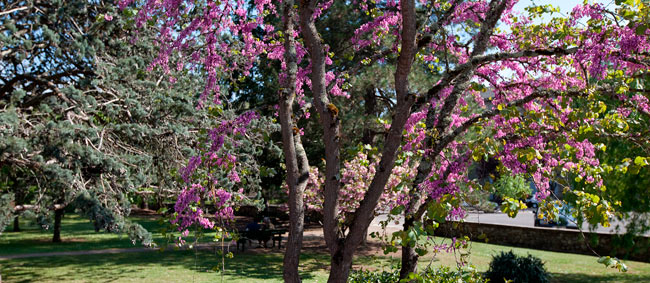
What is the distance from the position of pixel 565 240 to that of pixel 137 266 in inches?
570

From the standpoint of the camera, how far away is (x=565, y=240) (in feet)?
57.2

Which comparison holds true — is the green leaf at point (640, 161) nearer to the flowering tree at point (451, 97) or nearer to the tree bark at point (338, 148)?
the flowering tree at point (451, 97)

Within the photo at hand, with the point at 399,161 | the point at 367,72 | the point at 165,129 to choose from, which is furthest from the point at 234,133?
the point at 367,72

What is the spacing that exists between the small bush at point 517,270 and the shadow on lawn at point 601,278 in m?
2.44

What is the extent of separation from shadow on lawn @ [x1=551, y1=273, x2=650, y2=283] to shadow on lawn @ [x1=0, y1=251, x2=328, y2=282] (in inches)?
252

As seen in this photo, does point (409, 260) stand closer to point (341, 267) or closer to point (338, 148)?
point (341, 267)

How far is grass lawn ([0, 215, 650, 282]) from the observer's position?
477 inches

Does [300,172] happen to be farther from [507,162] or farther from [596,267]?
[596,267]

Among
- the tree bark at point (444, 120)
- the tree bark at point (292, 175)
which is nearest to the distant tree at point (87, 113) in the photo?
the tree bark at point (292, 175)

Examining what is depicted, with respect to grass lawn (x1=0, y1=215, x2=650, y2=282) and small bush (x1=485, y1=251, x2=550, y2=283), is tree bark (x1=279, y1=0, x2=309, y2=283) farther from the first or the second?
small bush (x1=485, y1=251, x2=550, y2=283)

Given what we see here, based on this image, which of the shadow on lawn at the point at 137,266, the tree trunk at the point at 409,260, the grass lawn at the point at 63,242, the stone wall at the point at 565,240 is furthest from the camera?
the grass lawn at the point at 63,242

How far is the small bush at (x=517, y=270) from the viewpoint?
32.1 ft

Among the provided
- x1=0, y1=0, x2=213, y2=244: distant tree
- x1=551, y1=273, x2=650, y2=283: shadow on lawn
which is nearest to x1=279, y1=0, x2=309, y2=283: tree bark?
x1=0, y1=0, x2=213, y2=244: distant tree

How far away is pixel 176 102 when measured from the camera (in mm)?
10164
